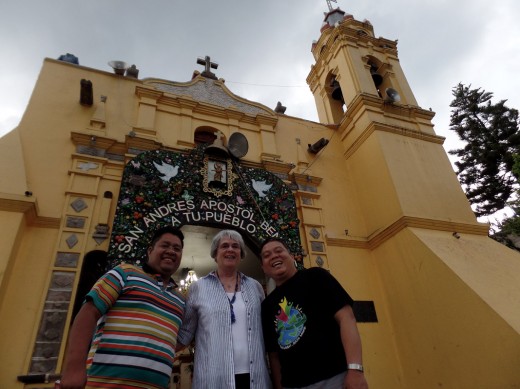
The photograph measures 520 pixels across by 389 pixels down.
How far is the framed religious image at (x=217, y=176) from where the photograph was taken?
6.26 meters

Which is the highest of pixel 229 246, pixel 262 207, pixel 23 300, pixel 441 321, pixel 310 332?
pixel 262 207

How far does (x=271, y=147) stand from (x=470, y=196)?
13.3 m

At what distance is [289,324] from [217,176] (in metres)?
4.33

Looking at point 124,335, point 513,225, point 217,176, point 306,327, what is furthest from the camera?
point 513,225

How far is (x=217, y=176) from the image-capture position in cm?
638

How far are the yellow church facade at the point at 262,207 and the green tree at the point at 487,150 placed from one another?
9345 mm

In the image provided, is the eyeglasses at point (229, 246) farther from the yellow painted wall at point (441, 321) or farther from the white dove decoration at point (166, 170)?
the yellow painted wall at point (441, 321)

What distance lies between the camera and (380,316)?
21.3ft

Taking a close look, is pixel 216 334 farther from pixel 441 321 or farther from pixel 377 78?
pixel 377 78

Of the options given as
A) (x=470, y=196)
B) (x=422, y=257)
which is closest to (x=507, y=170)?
(x=470, y=196)

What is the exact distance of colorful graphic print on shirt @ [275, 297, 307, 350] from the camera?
90.2 inches

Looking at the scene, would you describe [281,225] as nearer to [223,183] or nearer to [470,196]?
[223,183]

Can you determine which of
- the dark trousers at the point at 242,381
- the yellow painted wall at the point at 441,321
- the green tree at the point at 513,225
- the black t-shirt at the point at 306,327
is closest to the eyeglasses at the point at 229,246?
the black t-shirt at the point at 306,327

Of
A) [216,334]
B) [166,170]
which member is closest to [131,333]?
[216,334]
